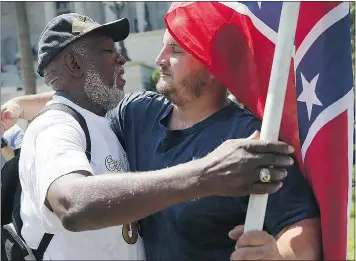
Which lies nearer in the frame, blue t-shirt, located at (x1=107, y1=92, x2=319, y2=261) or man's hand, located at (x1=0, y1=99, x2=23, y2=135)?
blue t-shirt, located at (x1=107, y1=92, x2=319, y2=261)

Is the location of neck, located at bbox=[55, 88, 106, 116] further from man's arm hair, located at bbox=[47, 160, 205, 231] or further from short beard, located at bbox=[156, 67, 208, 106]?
man's arm hair, located at bbox=[47, 160, 205, 231]

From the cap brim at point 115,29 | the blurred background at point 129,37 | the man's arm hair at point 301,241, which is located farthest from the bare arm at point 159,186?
the blurred background at point 129,37

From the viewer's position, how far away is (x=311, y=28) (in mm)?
1973

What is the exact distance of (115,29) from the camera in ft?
8.83

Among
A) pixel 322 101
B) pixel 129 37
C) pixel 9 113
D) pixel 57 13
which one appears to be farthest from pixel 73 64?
pixel 57 13

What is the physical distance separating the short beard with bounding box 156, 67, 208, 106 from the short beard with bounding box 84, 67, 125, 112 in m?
0.27

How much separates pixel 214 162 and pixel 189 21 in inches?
28.8

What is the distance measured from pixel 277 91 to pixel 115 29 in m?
1.15

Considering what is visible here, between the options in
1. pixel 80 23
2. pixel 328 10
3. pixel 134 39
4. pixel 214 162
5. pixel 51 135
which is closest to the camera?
pixel 214 162

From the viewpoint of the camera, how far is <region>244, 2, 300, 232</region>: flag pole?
5.63ft

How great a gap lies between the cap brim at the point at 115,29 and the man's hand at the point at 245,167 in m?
1.09

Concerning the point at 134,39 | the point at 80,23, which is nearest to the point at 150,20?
the point at 134,39

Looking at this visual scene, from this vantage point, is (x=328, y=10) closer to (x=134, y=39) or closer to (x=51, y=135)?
(x=51, y=135)

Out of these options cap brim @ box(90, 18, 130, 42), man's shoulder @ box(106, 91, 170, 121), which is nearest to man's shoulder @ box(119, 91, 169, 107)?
man's shoulder @ box(106, 91, 170, 121)
